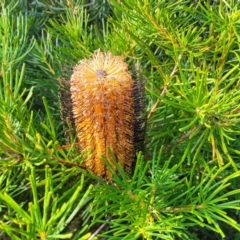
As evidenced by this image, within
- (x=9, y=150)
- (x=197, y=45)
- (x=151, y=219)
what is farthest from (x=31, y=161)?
(x=197, y=45)

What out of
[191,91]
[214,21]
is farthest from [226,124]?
[214,21]

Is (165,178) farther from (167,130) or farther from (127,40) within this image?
(127,40)

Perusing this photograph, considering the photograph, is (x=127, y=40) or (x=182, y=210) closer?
(x=182, y=210)

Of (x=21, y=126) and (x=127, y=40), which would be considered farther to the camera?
(x=127, y=40)

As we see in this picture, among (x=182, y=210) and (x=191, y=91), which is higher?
(x=191, y=91)

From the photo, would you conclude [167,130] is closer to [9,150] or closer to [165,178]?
[165,178]

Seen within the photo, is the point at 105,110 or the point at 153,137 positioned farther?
the point at 153,137
